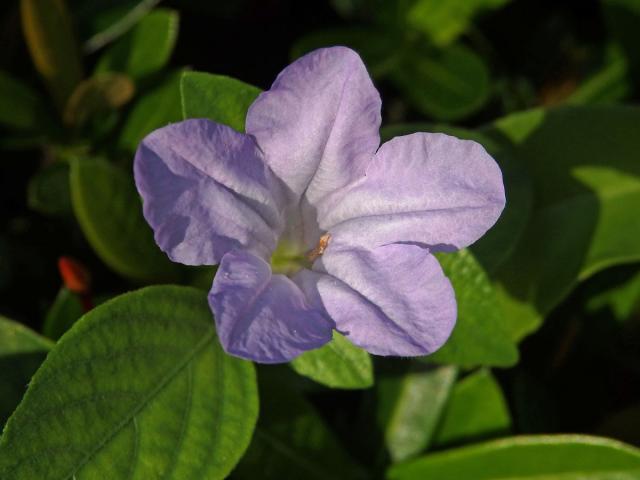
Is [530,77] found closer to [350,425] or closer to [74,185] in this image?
[350,425]

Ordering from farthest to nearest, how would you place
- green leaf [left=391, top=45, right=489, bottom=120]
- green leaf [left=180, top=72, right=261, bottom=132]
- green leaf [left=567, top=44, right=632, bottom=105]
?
green leaf [left=567, top=44, right=632, bottom=105] → green leaf [left=391, top=45, right=489, bottom=120] → green leaf [left=180, top=72, right=261, bottom=132]

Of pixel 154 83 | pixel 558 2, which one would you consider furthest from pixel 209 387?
pixel 558 2

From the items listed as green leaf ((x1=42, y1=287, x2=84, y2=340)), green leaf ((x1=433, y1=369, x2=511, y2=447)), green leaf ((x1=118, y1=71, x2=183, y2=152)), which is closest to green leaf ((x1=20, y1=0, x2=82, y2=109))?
green leaf ((x1=118, y1=71, x2=183, y2=152))

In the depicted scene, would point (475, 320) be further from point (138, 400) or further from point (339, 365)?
point (138, 400)

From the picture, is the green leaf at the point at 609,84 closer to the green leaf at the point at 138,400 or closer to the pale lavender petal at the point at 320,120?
the pale lavender petal at the point at 320,120

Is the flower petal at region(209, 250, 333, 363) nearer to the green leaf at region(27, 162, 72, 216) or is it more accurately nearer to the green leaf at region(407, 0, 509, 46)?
the green leaf at region(27, 162, 72, 216)

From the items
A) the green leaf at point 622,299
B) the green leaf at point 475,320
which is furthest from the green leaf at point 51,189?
the green leaf at point 622,299
